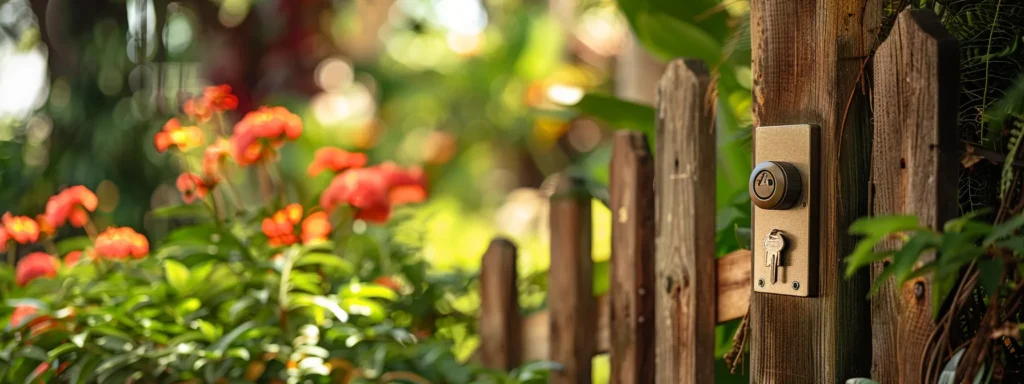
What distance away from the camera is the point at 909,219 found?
80 cm

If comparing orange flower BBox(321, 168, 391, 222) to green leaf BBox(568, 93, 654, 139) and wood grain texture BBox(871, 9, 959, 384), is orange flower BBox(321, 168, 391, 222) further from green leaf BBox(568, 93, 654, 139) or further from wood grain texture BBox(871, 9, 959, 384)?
wood grain texture BBox(871, 9, 959, 384)

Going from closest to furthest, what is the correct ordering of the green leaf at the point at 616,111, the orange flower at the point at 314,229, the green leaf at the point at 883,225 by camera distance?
the green leaf at the point at 883,225
the green leaf at the point at 616,111
the orange flower at the point at 314,229

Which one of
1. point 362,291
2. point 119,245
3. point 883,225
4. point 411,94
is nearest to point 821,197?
point 883,225

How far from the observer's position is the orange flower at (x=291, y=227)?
1794 millimetres

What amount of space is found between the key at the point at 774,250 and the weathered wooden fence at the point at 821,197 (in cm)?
4

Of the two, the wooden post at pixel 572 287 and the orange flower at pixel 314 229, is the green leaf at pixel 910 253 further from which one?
the orange flower at pixel 314 229

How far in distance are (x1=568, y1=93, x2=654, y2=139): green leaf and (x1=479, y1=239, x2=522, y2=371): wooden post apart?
1.01 ft

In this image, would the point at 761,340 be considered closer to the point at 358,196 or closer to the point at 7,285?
the point at 358,196

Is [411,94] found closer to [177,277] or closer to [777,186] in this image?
[177,277]

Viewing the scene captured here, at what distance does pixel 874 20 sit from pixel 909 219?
1.04ft

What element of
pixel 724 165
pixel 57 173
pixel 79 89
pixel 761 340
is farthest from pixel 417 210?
pixel 79 89

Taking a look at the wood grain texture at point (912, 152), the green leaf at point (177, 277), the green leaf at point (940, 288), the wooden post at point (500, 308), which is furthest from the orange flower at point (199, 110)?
the green leaf at point (940, 288)

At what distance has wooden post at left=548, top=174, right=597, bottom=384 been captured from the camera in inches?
66.2

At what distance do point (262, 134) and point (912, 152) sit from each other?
4.09ft
